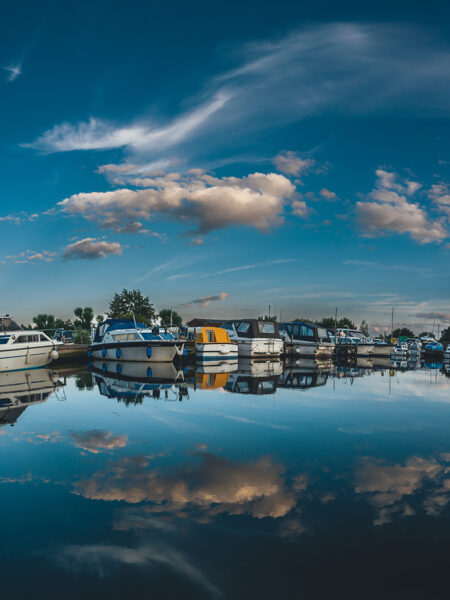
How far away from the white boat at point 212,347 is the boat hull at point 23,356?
1195 centimetres

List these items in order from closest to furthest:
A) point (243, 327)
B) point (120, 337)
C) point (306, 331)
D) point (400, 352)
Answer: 1. point (120, 337)
2. point (243, 327)
3. point (306, 331)
4. point (400, 352)

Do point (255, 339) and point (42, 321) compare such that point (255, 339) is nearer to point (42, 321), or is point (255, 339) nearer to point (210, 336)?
point (210, 336)

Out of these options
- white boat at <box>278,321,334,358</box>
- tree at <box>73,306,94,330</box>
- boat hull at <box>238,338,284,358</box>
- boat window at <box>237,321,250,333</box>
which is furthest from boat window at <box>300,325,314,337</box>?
tree at <box>73,306,94,330</box>

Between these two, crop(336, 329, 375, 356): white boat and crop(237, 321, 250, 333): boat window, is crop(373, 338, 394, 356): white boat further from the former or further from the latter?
crop(237, 321, 250, 333): boat window

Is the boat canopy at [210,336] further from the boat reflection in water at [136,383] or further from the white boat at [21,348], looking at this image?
the white boat at [21,348]

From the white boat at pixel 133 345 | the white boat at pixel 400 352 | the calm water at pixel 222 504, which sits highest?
the white boat at pixel 133 345

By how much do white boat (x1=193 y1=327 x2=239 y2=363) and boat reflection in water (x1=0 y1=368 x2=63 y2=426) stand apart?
1319 cm

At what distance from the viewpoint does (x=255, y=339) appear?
41.2 meters

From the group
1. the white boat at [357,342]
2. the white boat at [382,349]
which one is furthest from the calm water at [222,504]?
the white boat at [382,349]

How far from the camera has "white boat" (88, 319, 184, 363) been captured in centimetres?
3278

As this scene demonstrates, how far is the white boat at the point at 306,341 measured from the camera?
153 feet

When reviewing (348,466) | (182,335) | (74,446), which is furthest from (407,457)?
(182,335)

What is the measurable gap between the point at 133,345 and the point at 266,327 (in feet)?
50.1

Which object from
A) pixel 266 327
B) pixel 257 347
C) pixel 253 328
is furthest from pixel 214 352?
pixel 266 327
